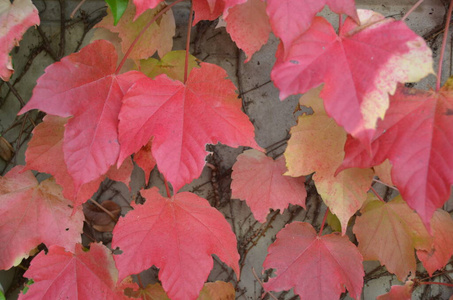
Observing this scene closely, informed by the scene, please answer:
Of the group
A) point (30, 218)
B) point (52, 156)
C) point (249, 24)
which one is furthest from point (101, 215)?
point (249, 24)

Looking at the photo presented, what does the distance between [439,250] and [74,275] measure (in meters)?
1.06

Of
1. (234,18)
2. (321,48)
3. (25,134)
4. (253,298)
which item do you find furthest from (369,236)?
(25,134)

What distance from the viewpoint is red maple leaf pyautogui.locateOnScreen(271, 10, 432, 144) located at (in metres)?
0.66

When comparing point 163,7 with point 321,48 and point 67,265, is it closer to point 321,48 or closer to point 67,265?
point 321,48

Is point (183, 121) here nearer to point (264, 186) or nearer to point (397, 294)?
point (264, 186)

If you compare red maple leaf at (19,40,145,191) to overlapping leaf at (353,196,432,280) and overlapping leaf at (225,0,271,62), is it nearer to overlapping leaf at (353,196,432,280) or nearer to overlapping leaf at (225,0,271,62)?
overlapping leaf at (225,0,271,62)

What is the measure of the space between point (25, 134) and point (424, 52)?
129cm

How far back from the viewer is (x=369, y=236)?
1091 mm

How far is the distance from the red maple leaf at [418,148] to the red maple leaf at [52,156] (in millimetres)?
671

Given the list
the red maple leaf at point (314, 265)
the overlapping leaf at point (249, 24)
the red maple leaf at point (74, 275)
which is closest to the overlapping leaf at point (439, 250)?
the red maple leaf at point (314, 265)

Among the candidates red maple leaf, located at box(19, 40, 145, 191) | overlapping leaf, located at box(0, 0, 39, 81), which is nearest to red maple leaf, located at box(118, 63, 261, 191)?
red maple leaf, located at box(19, 40, 145, 191)

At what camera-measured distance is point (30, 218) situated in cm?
103

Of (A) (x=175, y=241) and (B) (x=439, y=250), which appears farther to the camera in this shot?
(B) (x=439, y=250)

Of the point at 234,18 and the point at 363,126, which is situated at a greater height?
the point at 234,18
